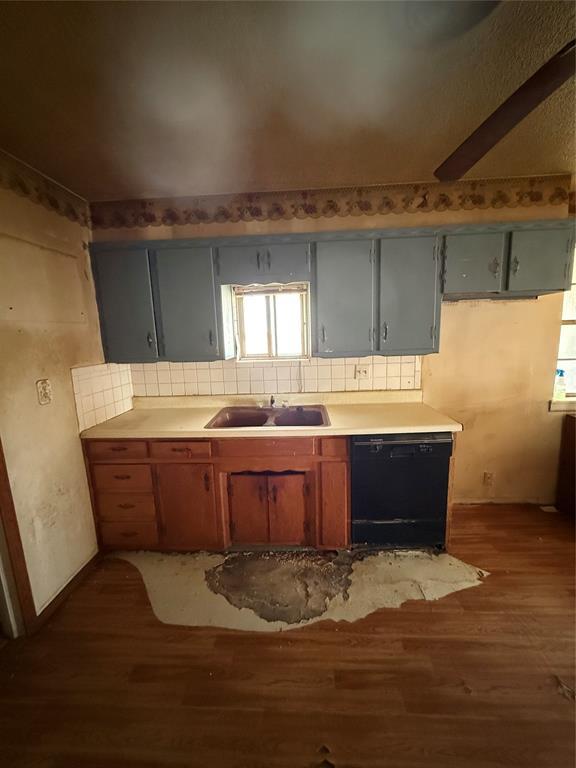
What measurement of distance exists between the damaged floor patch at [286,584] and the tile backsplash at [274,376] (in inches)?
48.9

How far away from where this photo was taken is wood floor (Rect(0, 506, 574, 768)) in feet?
3.92

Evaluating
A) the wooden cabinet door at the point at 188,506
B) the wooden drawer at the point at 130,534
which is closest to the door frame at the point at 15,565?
the wooden drawer at the point at 130,534

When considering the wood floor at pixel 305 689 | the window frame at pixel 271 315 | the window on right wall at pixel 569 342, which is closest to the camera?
the wood floor at pixel 305 689

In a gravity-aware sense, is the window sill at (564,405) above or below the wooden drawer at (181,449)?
above

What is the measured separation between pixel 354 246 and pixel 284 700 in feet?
8.36

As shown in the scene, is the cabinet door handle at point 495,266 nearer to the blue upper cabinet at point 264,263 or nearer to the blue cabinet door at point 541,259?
the blue cabinet door at point 541,259

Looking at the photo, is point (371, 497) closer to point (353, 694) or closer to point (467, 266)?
point (353, 694)

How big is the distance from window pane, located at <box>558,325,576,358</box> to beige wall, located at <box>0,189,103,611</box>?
12.2 feet

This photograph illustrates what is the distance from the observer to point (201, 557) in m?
2.21

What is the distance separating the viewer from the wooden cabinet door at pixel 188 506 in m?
2.18

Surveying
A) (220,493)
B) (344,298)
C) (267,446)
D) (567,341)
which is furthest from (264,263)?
(567,341)

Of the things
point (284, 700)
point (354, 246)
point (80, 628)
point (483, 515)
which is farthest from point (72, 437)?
point (483, 515)

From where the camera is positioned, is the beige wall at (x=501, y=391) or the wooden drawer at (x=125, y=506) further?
the beige wall at (x=501, y=391)

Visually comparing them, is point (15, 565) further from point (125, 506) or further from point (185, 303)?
point (185, 303)
